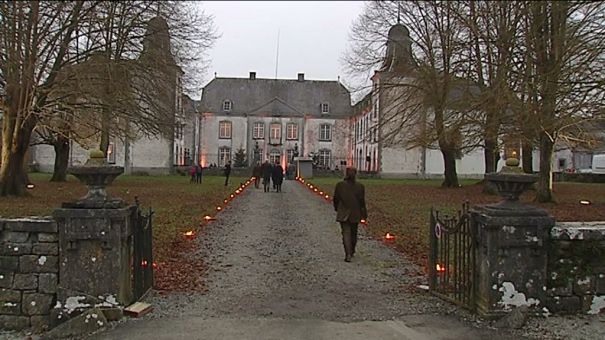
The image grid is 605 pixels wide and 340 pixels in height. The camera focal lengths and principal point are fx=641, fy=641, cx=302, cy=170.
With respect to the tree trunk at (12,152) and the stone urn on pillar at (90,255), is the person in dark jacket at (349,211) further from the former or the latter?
the tree trunk at (12,152)

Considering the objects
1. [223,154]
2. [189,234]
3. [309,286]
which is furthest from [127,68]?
[223,154]

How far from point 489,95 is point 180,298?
13.6 metres

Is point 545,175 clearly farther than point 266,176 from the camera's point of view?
No

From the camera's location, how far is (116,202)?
7270 mm

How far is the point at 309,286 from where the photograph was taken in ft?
29.1

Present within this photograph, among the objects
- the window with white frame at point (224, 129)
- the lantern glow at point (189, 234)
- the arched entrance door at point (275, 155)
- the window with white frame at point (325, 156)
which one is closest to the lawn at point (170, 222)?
the lantern glow at point (189, 234)

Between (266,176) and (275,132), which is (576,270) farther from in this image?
(275,132)

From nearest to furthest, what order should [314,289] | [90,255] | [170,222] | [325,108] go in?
[90,255] → [314,289] → [170,222] → [325,108]

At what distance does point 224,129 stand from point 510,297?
7026 cm

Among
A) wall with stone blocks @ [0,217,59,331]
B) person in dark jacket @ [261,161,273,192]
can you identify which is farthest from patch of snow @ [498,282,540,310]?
person in dark jacket @ [261,161,273,192]

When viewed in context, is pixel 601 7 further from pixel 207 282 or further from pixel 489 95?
pixel 207 282

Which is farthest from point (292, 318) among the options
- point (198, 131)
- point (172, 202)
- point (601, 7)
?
point (198, 131)

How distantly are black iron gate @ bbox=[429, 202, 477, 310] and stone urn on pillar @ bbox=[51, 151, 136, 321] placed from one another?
391cm

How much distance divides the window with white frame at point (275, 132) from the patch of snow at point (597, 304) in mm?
69274
